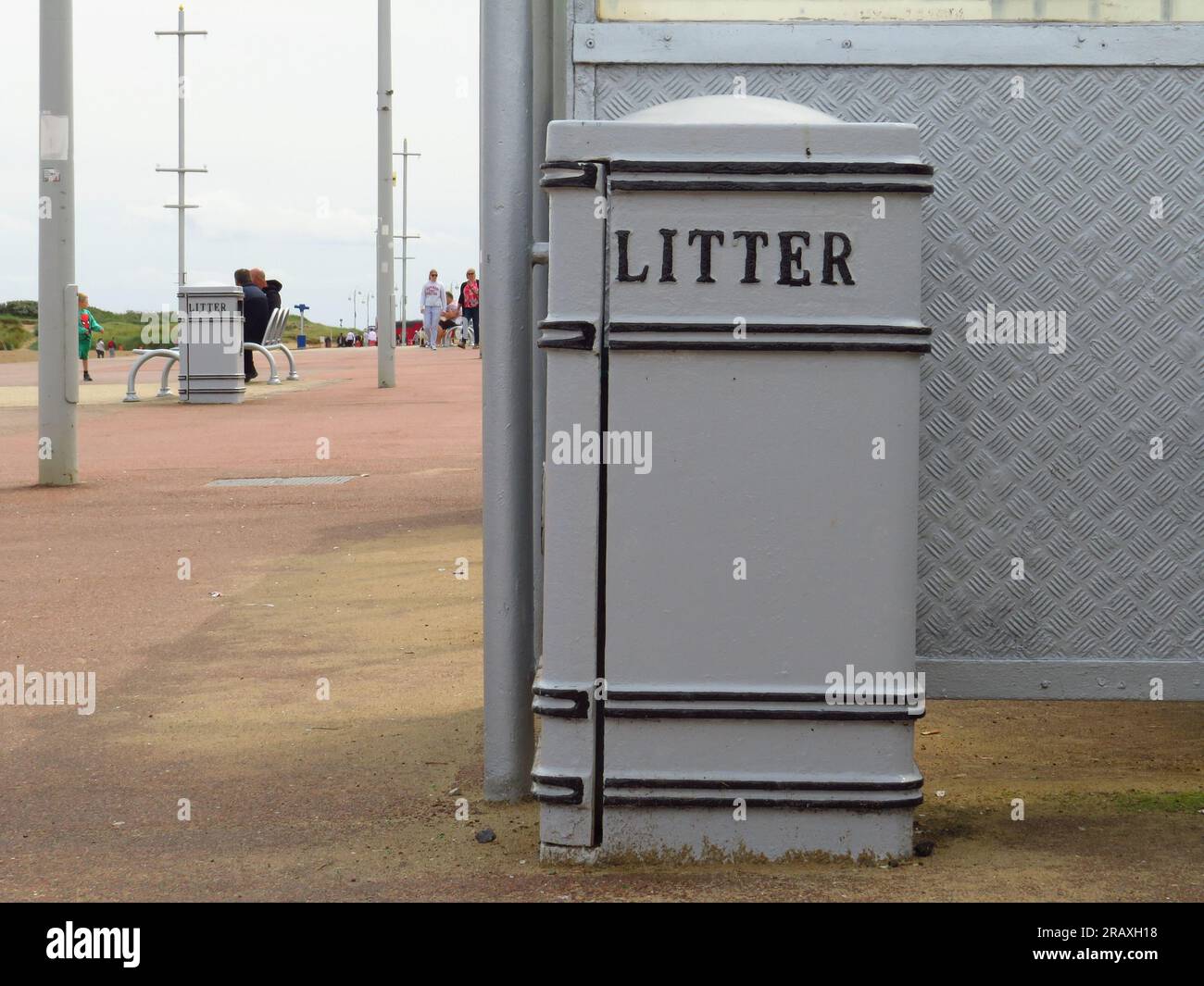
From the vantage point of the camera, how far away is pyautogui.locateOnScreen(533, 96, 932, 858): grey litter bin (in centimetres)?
370

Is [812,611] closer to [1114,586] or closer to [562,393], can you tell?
[562,393]

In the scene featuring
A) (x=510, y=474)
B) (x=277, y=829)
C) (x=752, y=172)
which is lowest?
(x=277, y=829)

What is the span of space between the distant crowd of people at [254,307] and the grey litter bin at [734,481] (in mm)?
23499

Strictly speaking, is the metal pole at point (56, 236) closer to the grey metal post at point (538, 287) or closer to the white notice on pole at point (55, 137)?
the white notice on pole at point (55, 137)

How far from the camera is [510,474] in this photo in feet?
14.0

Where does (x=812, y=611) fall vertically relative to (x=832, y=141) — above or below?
below

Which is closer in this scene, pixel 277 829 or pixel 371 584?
pixel 277 829

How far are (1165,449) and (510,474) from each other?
1.71 metres

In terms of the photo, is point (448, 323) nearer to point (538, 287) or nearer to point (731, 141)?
point (538, 287)

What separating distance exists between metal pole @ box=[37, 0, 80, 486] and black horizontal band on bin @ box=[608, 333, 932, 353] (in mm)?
9471

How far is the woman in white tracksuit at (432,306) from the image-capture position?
44469 millimetres

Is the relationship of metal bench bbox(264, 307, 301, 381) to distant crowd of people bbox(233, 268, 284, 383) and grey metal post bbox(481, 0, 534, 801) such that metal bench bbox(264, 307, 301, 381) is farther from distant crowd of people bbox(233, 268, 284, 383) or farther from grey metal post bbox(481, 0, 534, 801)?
grey metal post bbox(481, 0, 534, 801)

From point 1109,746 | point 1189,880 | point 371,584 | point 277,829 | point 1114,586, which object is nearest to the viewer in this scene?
point 1189,880

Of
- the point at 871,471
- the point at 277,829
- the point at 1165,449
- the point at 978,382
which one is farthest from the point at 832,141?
the point at 277,829
